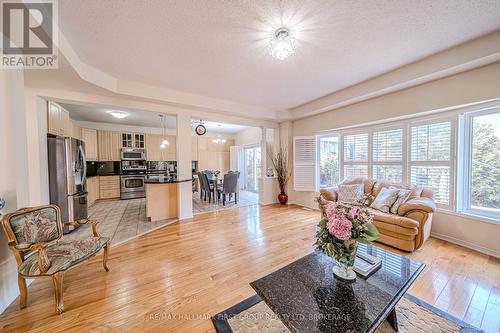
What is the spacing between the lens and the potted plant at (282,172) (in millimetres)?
5316

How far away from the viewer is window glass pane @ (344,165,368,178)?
12.9 ft

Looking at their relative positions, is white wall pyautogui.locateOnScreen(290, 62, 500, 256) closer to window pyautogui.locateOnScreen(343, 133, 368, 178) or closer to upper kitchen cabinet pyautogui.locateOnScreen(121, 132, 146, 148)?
window pyautogui.locateOnScreen(343, 133, 368, 178)

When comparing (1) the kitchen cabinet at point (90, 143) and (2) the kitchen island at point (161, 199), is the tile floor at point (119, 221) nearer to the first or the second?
(2) the kitchen island at point (161, 199)

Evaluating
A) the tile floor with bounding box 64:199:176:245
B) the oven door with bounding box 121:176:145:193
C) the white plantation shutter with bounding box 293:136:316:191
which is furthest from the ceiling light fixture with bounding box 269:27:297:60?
the oven door with bounding box 121:176:145:193

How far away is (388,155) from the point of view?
11.6 feet

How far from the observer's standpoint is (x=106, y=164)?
19.5 ft

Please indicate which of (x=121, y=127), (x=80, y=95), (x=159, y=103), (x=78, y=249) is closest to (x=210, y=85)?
(x=159, y=103)

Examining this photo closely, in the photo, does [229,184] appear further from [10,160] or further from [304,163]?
[10,160]

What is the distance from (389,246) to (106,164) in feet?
25.2

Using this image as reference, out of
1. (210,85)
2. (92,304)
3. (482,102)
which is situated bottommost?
(92,304)

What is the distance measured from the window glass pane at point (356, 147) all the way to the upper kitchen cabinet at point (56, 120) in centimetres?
569

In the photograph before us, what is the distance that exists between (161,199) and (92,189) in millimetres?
3102

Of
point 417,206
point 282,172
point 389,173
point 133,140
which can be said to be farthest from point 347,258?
point 133,140

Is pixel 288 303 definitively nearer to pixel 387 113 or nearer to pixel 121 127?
pixel 387 113
